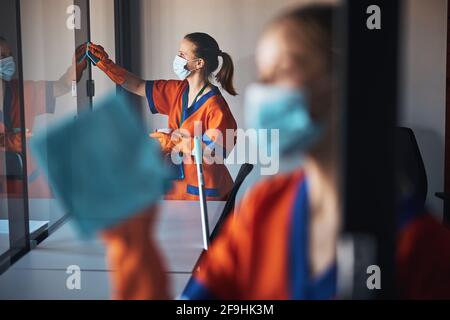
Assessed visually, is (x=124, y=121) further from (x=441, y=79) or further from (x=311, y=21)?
(x=441, y=79)

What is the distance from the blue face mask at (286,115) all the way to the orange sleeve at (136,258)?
101 mm

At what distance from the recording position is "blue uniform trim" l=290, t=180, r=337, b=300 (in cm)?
41

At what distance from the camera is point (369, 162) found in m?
0.25

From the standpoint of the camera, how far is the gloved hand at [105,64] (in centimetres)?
187

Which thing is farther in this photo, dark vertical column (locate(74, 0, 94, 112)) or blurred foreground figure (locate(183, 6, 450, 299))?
dark vertical column (locate(74, 0, 94, 112))

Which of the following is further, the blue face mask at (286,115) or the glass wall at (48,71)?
the glass wall at (48,71)

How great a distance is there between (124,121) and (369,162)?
0.57 ft

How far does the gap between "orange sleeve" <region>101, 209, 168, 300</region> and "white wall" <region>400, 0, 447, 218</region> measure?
1.76 meters

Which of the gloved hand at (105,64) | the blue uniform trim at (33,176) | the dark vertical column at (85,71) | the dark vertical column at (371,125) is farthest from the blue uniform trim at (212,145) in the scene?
the dark vertical column at (371,125)

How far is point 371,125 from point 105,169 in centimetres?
19

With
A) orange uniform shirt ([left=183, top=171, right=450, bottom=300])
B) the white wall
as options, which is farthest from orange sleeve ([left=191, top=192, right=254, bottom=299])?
the white wall

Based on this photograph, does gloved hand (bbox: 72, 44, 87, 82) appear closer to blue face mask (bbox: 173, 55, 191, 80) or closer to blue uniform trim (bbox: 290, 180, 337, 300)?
blue face mask (bbox: 173, 55, 191, 80)

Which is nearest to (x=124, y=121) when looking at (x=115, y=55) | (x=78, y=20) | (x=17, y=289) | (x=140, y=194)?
(x=140, y=194)

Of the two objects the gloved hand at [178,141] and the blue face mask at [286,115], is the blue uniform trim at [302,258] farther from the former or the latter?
the gloved hand at [178,141]
